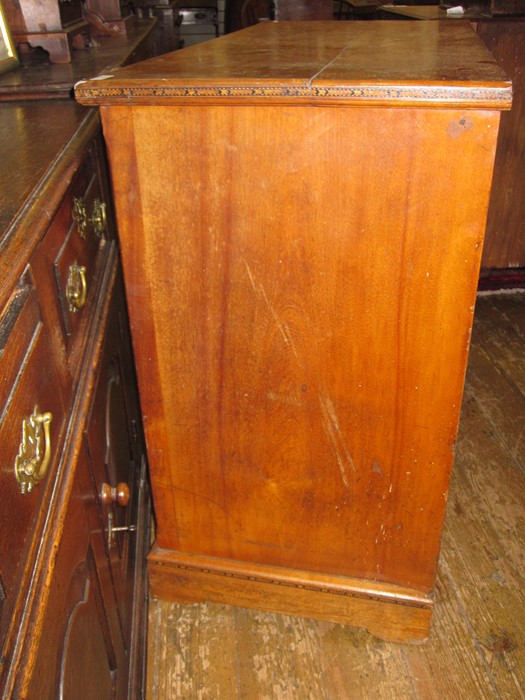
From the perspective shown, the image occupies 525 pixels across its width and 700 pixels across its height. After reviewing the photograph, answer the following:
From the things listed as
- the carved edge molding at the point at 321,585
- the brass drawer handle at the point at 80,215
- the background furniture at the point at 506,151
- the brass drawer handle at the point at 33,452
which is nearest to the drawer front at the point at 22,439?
the brass drawer handle at the point at 33,452

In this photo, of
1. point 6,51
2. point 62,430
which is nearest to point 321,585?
point 62,430

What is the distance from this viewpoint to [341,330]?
3.42ft

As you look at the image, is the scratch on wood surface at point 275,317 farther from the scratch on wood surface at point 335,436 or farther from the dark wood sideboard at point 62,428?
the dark wood sideboard at point 62,428

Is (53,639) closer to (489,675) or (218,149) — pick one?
(218,149)

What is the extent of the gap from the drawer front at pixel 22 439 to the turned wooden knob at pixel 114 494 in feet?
0.88

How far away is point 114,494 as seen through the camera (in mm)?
1021

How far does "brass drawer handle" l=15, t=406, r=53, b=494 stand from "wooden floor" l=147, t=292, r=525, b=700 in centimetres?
86

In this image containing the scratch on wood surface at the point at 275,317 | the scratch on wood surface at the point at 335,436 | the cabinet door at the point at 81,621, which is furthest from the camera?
the scratch on wood surface at the point at 335,436

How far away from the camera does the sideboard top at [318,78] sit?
31.8 inches

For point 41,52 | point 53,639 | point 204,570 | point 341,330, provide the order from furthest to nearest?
point 41,52 < point 204,570 < point 341,330 < point 53,639

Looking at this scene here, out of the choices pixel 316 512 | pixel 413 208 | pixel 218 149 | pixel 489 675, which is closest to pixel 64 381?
pixel 218 149

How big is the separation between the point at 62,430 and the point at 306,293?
17.3 inches

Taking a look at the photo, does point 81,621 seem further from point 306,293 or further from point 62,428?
point 306,293

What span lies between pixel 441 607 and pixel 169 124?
115 cm
